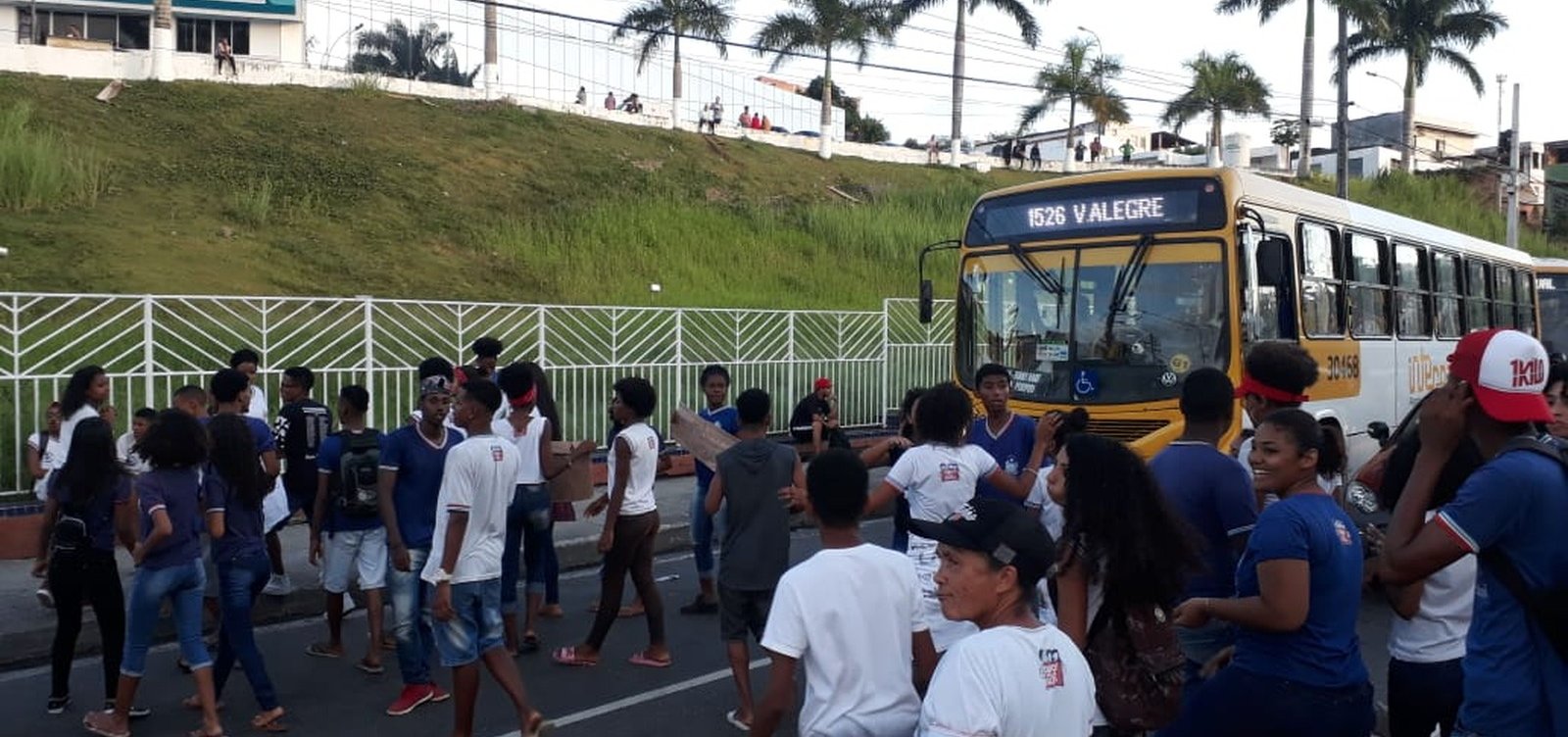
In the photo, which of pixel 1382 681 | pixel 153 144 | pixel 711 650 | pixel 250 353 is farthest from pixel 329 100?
pixel 1382 681

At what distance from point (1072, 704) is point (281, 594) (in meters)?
7.67

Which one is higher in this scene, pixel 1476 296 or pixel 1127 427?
pixel 1476 296

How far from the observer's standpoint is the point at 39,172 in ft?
76.2

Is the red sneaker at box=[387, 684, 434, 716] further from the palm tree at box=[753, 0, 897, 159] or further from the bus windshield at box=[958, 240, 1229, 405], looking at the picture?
the palm tree at box=[753, 0, 897, 159]

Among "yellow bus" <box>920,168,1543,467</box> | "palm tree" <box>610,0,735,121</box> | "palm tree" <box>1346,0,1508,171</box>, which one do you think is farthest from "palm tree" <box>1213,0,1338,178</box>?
"yellow bus" <box>920,168,1543,467</box>

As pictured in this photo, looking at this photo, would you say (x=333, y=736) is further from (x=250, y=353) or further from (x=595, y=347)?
(x=595, y=347)

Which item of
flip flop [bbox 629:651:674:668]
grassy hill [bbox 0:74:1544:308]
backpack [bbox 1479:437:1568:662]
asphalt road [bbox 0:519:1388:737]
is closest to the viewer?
backpack [bbox 1479:437:1568:662]

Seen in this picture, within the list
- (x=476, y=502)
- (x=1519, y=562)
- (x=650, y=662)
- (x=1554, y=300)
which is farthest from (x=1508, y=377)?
(x=1554, y=300)

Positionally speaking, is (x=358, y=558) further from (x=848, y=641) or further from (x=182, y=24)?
(x=182, y=24)

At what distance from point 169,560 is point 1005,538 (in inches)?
186

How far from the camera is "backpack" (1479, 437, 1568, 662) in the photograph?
317 cm

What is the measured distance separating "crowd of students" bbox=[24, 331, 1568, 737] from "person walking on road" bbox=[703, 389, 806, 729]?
0.02 m

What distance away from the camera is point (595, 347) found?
15742 mm

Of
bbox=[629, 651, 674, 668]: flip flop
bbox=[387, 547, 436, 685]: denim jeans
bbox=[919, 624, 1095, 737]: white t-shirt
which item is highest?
bbox=[919, 624, 1095, 737]: white t-shirt
